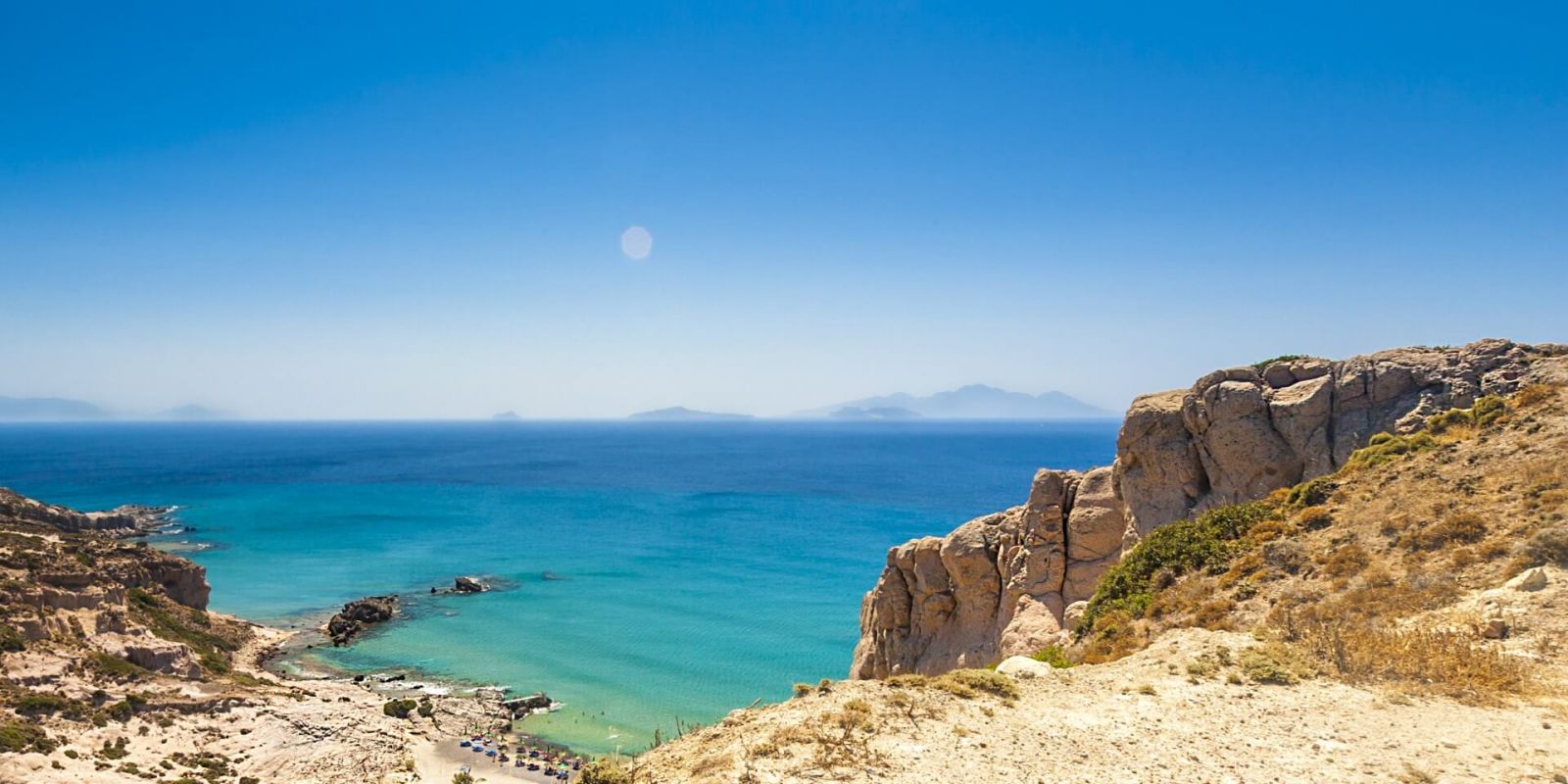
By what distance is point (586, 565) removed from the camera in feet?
282

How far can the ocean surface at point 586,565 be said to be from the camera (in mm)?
53188

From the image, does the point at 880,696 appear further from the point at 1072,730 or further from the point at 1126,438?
the point at 1126,438

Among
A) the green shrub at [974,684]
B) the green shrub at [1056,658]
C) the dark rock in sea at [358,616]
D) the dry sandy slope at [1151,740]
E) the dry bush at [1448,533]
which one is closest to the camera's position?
the dry sandy slope at [1151,740]

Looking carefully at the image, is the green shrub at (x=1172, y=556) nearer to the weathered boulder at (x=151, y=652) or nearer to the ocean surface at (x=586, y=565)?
the ocean surface at (x=586, y=565)

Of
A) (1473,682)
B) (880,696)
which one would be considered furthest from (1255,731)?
(880,696)

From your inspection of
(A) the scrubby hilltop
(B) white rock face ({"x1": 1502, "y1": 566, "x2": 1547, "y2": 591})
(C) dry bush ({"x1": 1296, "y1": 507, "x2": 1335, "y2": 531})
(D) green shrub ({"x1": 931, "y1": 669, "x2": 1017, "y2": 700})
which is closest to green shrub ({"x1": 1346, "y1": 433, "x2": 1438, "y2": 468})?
(A) the scrubby hilltop

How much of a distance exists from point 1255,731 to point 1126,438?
769 inches

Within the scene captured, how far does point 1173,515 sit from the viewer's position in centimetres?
2833

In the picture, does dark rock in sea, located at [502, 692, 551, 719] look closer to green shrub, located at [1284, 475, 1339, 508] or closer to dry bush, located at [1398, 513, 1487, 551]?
green shrub, located at [1284, 475, 1339, 508]

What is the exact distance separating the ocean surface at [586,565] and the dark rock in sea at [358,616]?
1.79 meters

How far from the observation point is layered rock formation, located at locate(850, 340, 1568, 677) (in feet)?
87.2

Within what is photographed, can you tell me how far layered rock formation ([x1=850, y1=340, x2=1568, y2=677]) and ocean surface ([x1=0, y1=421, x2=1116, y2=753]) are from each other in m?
20.8

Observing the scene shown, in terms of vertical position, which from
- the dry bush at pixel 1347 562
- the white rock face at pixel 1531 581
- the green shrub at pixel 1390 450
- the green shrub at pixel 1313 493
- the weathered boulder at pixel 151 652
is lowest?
the weathered boulder at pixel 151 652

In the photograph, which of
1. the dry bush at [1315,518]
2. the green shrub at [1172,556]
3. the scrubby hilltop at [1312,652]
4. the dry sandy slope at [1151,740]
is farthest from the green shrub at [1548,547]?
the green shrub at [1172,556]
